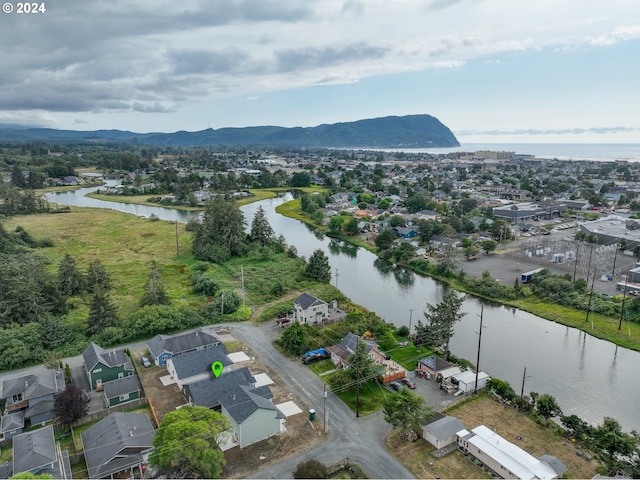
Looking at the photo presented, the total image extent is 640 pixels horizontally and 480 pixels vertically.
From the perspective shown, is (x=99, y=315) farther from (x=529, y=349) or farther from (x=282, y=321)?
(x=529, y=349)

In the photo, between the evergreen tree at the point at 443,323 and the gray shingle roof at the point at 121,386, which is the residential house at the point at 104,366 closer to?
the gray shingle roof at the point at 121,386

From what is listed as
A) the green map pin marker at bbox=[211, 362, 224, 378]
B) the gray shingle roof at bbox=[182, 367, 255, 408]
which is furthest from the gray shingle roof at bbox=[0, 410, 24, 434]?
the green map pin marker at bbox=[211, 362, 224, 378]

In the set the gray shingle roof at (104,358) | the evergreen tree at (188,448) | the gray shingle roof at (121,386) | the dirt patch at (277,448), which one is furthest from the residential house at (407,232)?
the evergreen tree at (188,448)

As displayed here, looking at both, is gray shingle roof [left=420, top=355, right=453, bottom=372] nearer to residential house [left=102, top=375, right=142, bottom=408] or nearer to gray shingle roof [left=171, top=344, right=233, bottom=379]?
gray shingle roof [left=171, top=344, right=233, bottom=379]

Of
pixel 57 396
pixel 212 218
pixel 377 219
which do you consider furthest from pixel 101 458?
pixel 377 219

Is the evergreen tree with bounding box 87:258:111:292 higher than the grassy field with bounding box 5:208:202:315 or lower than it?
higher

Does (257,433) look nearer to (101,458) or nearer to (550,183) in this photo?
(101,458)
